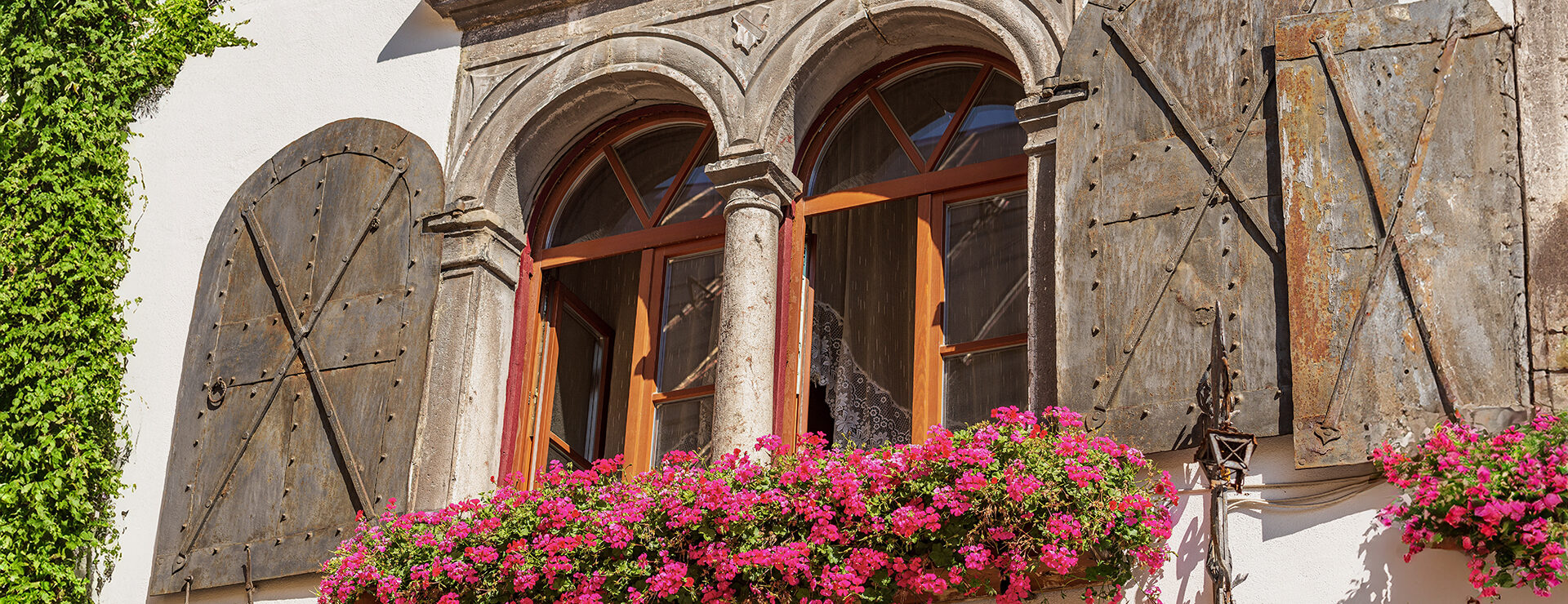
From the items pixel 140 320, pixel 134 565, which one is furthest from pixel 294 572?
pixel 140 320

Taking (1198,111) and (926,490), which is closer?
(926,490)

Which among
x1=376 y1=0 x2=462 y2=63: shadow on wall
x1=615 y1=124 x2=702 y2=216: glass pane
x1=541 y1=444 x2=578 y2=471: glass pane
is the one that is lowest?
x1=541 y1=444 x2=578 y2=471: glass pane

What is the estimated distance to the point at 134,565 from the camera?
7.09 m

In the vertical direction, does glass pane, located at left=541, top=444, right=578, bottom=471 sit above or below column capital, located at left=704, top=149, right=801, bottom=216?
below

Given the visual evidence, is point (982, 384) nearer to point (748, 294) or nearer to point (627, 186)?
point (748, 294)

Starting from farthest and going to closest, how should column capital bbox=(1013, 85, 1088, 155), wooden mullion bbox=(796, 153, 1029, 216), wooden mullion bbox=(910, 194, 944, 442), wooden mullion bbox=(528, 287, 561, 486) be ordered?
1. wooden mullion bbox=(528, 287, 561, 486)
2. wooden mullion bbox=(796, 153, 1029, 216)
3. wooden mullion bbox=(910, 194, 944, 442)
4. column capital bbox=(1013, 85, 1088, 155)

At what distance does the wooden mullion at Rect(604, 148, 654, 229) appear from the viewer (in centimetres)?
727

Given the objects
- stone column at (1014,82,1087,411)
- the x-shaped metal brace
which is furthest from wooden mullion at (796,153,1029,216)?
the x-shaped metal brace

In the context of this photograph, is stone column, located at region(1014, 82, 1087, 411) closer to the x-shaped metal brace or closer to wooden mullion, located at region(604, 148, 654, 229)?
wooden mullion, located at region(604, 148, 654, 229)

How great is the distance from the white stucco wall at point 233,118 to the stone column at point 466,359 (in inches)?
17.1

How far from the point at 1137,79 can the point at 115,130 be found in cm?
433

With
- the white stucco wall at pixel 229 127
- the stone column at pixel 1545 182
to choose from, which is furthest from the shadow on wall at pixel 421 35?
the stone column at pixel 1545 182

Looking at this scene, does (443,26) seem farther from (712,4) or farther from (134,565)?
(134,565)

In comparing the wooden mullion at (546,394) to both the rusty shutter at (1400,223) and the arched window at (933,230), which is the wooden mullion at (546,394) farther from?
the rusty shutter at (1400,223)
